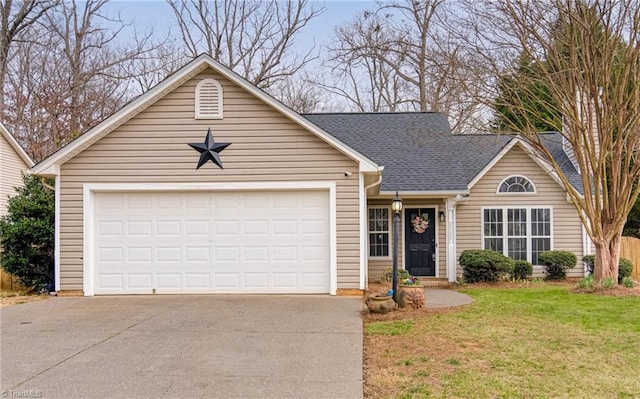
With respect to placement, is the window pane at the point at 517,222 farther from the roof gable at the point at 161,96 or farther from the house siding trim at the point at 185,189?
the house siding trim at the point at 185,189

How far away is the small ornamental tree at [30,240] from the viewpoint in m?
11.6

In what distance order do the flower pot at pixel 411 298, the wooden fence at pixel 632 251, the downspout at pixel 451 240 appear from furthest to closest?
the wooden fence at pixel 632 251
the downspout at pixel 451 240
the flower pot at pixel 411 298

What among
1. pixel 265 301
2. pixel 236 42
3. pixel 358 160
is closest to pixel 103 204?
pixel 265 301

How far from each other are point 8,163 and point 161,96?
13261 millimetres

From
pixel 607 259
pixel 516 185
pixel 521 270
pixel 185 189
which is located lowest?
pixel 521 270

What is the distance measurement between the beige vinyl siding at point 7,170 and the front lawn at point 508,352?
58.2 ft

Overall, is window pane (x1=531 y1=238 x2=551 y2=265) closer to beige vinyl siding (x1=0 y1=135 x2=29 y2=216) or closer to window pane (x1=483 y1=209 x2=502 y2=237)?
window pane (x1=483 y1=209 x2=502 y2=237)

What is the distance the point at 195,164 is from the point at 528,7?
7800 millimetres

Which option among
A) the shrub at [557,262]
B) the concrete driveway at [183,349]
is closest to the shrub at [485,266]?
the shrub at [557,262]

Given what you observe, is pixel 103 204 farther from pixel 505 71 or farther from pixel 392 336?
pixel 505 71

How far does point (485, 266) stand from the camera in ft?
43.9

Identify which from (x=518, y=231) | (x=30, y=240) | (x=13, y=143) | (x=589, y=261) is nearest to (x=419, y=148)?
(x=518, y=231)

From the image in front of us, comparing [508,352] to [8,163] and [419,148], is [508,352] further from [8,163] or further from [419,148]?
[8,163]

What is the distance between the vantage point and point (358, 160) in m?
10.6
